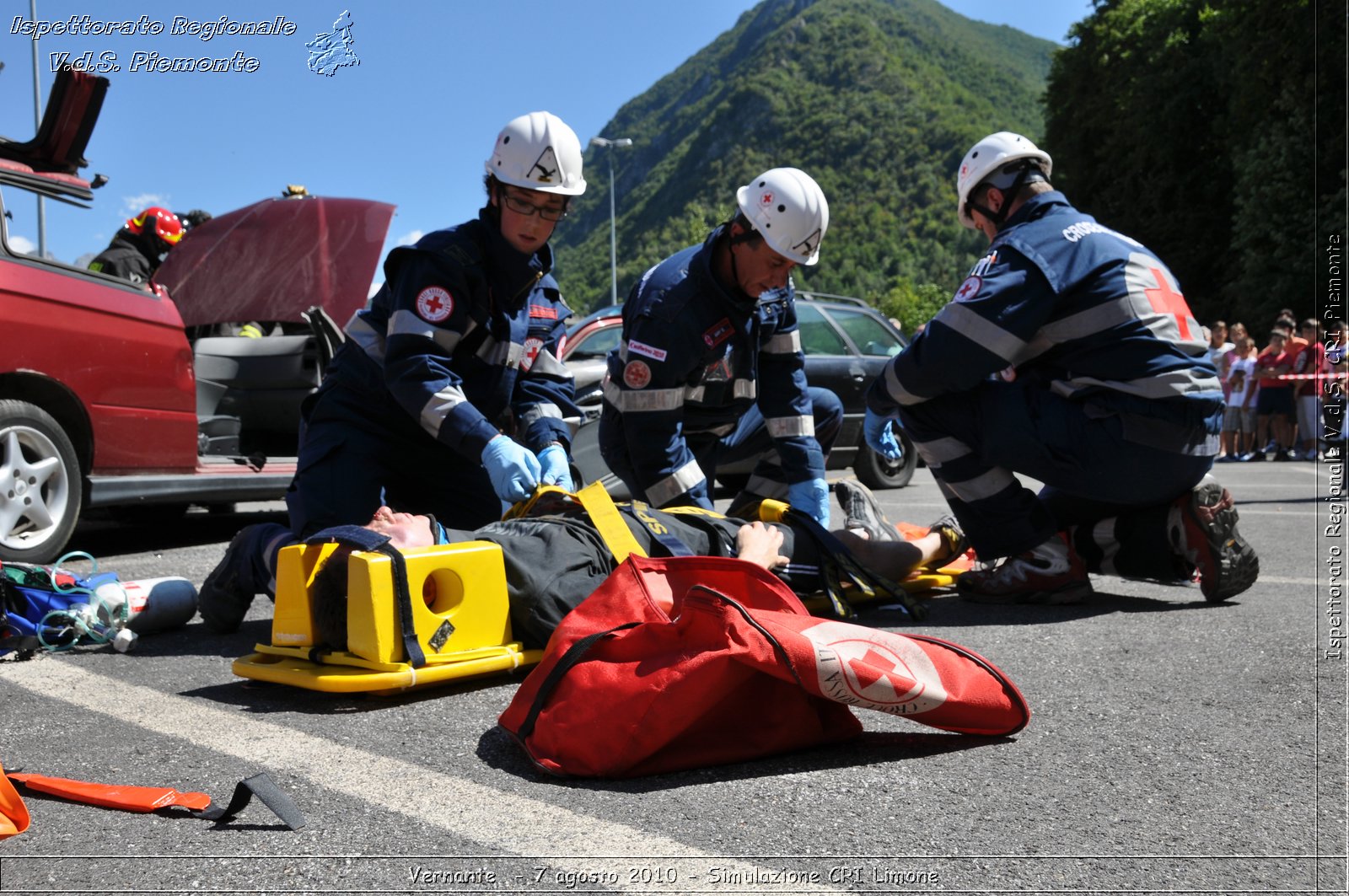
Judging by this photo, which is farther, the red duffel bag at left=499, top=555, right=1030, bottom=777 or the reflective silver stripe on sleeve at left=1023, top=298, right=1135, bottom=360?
the reflective silver stripe on sleeve at left=1023, top=298, right=1135, bottom=360

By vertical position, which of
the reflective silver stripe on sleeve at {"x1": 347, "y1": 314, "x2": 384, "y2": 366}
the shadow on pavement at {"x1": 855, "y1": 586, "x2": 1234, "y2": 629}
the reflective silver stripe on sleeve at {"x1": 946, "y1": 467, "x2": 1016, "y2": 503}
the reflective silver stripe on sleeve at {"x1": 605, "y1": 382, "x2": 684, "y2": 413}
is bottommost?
the shadow on pavement at {"x1": 855, "y1": 586, "x2": 1234, "y2": 629}

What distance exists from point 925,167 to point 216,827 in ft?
312

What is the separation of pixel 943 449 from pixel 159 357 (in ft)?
12.8

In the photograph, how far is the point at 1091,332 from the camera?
4297 mm

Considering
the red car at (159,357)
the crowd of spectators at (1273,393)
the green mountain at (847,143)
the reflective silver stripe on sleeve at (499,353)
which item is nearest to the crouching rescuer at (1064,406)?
the reflective silver stripe on sleeve at (499,353)

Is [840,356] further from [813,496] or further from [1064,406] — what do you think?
[1064,406]

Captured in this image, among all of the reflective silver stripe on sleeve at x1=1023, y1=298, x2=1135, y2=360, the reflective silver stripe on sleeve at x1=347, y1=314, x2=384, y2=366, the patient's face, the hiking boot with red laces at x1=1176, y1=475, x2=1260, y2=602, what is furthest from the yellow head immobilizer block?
the hiking boot with red laces at x1=1176, y1=475, x2=1260, y2=602

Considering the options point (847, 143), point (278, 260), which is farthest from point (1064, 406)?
point (847, 143)

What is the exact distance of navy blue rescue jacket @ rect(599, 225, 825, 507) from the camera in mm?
4504

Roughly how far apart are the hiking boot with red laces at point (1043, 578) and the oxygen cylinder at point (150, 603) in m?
2.90

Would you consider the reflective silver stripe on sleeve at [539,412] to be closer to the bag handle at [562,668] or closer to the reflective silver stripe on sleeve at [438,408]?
the reflective silver stripe on sleeve at [438,408]

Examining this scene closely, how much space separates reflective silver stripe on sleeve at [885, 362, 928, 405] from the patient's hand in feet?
3.45

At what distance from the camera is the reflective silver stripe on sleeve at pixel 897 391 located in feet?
15.1

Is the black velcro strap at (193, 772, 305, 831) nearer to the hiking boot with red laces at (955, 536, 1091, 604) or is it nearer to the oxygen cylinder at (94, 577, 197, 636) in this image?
the oxygen cylinder at (94, 577, 197, 636)
